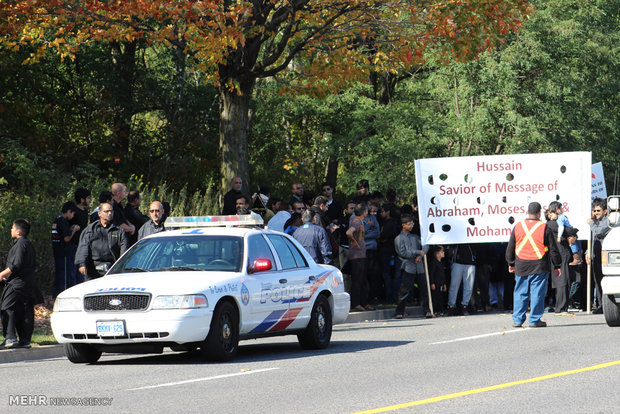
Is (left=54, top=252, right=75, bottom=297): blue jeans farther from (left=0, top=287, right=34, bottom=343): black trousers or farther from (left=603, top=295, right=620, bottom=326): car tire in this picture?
(left=603, top=295, right=620, bottom=326): car tire

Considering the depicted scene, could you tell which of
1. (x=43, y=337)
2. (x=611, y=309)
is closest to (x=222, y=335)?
(x=43, y=337)

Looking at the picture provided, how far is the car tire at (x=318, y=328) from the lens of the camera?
14227mm

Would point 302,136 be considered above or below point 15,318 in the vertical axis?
above

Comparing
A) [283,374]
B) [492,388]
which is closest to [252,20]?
[283,374]

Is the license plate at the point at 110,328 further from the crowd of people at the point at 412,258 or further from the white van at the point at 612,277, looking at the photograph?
the white van at the point at 612,277

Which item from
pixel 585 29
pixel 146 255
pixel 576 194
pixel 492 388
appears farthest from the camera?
pixel 585 29

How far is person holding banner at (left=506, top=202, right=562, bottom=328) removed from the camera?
54.5ft

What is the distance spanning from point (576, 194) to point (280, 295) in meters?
9.00

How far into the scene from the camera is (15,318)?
14117 millimetres

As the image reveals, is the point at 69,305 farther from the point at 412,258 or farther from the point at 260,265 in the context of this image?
the point at 412,258

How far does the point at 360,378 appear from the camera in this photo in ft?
36.2

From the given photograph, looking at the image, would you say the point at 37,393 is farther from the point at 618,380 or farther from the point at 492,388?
the point at 618,380

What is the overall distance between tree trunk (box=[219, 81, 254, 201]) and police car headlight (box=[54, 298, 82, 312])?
11.2 m

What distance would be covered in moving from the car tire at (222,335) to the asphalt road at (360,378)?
0.68 feet
